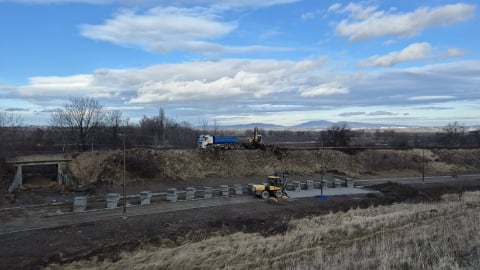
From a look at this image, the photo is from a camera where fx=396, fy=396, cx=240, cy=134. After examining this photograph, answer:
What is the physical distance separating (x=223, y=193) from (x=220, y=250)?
1825 centimetres

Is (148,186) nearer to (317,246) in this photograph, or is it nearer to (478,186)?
(317,246)

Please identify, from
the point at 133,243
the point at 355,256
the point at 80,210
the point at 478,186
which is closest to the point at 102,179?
the point at 80,210

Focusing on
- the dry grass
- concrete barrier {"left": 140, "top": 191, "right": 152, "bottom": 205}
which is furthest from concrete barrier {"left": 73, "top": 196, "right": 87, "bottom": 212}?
the dry grass

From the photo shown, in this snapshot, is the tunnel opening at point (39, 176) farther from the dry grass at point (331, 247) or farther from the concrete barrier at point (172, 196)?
the dry grass at point (331, 247)

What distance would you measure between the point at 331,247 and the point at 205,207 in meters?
15.9

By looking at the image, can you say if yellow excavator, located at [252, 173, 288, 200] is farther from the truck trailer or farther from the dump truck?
the truck trailer

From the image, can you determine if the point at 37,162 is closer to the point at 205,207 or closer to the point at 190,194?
the point at 190,194

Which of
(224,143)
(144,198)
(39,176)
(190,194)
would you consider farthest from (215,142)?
(144,198)

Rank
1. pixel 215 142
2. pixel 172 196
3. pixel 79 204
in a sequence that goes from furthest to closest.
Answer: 1. pixel 215 142
2. pixel 172 196
3. pixel 79 204

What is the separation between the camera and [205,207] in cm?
3259

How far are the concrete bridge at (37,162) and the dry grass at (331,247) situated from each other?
22.3 meters

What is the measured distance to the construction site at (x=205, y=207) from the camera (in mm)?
19156

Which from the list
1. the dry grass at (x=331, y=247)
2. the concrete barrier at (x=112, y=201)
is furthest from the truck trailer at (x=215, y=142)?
the dry grass at (x=331, y=247)

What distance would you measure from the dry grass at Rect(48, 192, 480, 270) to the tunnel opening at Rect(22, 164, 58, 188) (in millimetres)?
23719
